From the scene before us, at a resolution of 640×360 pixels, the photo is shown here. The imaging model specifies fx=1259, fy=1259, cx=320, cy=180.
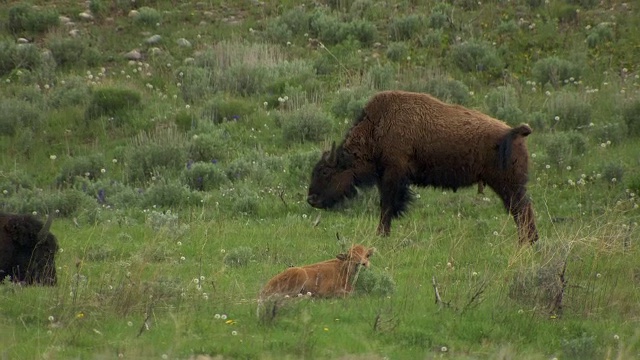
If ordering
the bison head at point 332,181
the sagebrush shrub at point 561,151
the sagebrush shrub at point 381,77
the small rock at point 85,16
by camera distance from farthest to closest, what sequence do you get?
the small rock at point 85,16, the sagebrush shrub at point 381,77, the sagebrush shrub at point 561,151, the bison head at point 332,181

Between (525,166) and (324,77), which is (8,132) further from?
(525,166)

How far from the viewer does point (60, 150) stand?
2023cm

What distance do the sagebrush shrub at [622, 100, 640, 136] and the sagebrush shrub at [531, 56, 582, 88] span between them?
246 centimetres

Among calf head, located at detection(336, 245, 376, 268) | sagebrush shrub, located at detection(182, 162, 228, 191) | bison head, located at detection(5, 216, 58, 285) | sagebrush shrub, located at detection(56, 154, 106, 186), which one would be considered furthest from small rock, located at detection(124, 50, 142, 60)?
calf head, located at detection(336, 245, 376, 268)

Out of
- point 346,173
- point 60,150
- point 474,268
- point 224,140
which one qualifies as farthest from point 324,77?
point 474,268

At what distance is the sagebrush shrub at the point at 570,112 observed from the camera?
19562 millimetres

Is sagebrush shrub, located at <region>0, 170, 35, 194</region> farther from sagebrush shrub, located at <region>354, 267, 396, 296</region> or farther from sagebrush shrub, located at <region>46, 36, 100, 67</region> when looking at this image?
sagebrush shrub, located at <region>354, 267, 396, 296</region>

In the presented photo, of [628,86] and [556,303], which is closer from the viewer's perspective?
[556,303]

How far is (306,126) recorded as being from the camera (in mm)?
19516

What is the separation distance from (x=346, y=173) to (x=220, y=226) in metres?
1.70

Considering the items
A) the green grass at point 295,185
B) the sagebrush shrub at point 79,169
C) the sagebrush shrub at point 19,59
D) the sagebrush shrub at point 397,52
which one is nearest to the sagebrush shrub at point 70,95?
the green grass at point 295,185

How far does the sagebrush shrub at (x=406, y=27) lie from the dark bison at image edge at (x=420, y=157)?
907cm

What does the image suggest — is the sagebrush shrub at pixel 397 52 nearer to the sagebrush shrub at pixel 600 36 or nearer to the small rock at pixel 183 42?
the sagebrush shrub at pixel 600 36

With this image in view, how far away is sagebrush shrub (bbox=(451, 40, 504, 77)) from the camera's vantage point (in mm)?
22344
